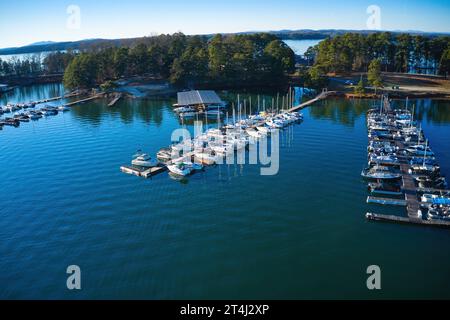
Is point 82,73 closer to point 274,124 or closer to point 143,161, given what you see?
point 274,124

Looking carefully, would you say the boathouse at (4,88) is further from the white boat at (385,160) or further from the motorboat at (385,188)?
the motorboat at (385,188)

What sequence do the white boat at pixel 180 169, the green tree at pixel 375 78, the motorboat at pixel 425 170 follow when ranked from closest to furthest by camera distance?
1. the motorboat at pixel 425 170
2. the white boat at pixel 180 169
3. the green tree at pixel 375 78

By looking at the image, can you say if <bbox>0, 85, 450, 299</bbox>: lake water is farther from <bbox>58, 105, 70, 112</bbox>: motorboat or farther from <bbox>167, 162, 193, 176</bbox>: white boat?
<bbox>58, 105, 70, 112</bbox>: motorboat

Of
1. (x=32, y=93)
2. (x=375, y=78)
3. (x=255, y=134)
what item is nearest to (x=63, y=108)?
(x=32, y=93)

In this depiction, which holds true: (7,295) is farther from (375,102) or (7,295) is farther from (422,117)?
(375,102)

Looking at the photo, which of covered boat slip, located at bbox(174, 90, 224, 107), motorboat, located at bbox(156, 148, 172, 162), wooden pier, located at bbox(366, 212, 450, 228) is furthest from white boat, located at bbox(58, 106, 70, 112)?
wooden pier, located at bbox(366, 212, 450, 228)

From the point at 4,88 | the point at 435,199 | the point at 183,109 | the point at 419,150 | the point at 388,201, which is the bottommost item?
the point at 388,201

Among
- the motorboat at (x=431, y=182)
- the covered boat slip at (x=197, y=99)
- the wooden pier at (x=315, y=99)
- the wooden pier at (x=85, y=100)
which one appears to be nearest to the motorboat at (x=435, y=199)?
the motorboat at (x=431, y=182)

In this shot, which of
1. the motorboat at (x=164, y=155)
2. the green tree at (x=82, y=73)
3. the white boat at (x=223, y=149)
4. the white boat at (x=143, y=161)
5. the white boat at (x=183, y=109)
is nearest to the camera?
the white boat at (x=143, y=161)
